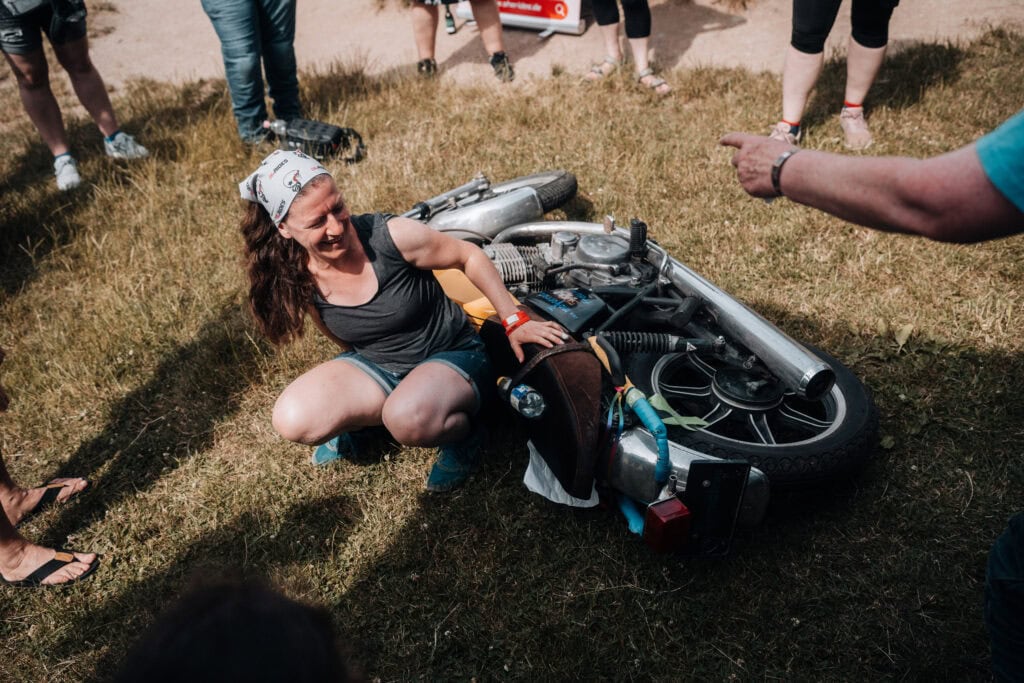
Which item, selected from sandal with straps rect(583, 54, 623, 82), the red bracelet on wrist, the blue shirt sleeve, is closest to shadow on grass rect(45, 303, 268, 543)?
the red bracelet on wrist

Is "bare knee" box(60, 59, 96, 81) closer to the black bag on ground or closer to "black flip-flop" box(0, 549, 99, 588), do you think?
the black bag on ground

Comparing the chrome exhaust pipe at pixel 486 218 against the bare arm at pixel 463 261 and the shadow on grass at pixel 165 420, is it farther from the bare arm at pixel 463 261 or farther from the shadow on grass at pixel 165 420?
the shadow on grass at pixel 165 420

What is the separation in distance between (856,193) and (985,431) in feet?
5.78

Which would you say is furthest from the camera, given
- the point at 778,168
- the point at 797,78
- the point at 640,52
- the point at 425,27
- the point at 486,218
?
the point at 425,27

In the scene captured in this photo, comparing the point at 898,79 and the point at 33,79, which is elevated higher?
the point at 33,79

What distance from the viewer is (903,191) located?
1.54 m

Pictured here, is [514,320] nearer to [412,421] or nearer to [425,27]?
[412,421]

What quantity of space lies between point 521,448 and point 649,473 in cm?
74

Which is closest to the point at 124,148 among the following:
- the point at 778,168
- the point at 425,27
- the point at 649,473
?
the point at 425,27

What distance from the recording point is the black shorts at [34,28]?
15.7 ft

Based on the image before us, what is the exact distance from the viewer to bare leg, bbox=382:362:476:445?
2.76 metres

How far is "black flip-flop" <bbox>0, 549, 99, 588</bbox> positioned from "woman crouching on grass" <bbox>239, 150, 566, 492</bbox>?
2.95 ft

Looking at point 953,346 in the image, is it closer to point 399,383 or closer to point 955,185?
point 955,185

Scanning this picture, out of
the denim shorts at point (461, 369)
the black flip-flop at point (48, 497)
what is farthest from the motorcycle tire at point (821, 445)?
the black flip-flop at point (48, 497)
